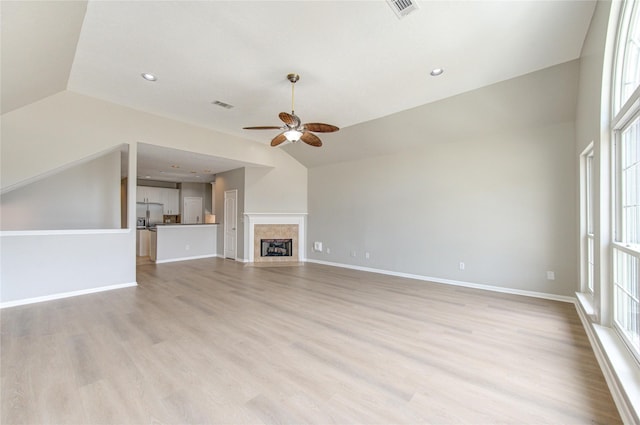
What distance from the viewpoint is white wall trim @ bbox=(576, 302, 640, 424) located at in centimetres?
156

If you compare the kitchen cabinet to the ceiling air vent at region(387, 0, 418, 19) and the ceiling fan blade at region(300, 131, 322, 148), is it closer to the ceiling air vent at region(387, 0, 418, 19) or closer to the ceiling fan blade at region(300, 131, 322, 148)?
the ceiling fan blade at region(300, 131, 322, 148)

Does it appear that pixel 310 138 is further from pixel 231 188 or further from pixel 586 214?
pixel 231 188

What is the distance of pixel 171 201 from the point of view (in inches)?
401

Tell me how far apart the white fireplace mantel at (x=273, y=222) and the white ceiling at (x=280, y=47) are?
3595 mm

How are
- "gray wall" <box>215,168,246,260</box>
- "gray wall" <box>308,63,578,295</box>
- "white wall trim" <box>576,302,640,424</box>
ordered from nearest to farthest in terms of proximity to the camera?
"white wall trim" <box>576,302,640,424</box>, "gray wall" <box>308,63,578,295</box>, "gray wall" <box>215,168,246,260</box>

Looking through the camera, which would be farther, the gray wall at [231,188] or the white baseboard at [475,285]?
the gray wall at [231,188]

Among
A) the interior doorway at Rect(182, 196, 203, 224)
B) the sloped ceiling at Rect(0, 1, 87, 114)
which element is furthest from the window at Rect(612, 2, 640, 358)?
the interior doorway at Rect(182, 196, 203, 224)

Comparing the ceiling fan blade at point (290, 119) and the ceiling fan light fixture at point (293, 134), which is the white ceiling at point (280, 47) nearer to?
the ceiling fan blade at point (290, 119)

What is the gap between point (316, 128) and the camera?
11.4 feet

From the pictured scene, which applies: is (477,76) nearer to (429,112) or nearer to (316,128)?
(429,112)

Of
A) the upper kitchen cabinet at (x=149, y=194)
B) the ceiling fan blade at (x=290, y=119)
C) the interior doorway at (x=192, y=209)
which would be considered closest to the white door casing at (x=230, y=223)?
the interior doorway at (x=192, y=209)

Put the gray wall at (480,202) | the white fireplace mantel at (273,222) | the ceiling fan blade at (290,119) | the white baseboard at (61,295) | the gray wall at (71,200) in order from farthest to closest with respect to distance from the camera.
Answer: the white fireplace mantel at (273,222)
the gray wall at (71,200)
the gray wall at (480,202)
the white baseboard at (61,295)
the ceiling fan blade at (290,119)

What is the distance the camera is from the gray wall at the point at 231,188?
23.7 feet

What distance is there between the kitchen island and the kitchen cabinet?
10.3 feet
